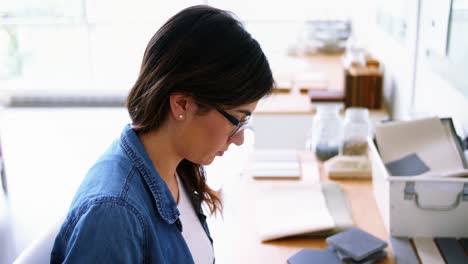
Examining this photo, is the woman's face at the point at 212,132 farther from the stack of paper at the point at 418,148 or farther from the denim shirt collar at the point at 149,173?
the stack of paper at the point at 418,148

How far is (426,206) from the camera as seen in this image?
140cm

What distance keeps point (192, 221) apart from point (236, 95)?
0.39 m

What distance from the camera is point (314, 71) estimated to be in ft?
11.9

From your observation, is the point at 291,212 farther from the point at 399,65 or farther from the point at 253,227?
the point at 399,65

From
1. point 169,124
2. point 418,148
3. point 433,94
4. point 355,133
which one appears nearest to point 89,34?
point 355,133

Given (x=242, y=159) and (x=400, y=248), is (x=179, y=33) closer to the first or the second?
(x=400, y=248)

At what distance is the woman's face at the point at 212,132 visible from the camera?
109 centimetres

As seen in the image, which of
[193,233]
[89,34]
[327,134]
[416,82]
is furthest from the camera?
[89,34]

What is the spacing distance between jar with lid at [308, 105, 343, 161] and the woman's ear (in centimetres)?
112

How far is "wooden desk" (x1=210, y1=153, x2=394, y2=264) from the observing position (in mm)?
1434

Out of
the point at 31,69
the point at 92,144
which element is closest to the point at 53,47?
the point at 31,69

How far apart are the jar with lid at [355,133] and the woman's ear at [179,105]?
1.07 meters


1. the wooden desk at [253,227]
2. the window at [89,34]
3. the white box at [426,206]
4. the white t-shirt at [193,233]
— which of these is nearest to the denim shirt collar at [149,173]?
the white t-shirt at [193,233]

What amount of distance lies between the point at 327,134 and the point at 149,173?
1206 mm
